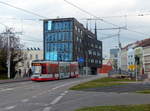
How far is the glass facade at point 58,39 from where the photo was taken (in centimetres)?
10331

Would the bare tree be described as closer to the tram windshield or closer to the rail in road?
the tram windshield

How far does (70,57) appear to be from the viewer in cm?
10331

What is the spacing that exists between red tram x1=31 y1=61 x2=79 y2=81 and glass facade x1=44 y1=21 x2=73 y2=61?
136ft

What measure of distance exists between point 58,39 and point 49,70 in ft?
180

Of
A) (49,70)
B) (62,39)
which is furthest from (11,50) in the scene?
(62,39)

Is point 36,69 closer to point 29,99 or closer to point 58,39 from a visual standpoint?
point 29,99

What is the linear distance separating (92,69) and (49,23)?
31.3 metres

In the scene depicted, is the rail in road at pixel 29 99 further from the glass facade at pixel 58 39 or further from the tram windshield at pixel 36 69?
the glass facade at pixel 58 39

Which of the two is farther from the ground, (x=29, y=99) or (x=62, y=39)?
(x=62, y=39)

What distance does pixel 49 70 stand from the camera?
50406mm

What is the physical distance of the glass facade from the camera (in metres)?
103

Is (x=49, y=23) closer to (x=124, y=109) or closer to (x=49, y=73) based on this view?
(x=49, y=73)

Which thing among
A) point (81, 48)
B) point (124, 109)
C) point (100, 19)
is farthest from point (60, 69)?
point (81, 48)

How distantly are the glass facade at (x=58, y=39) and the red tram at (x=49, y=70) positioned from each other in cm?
4151
